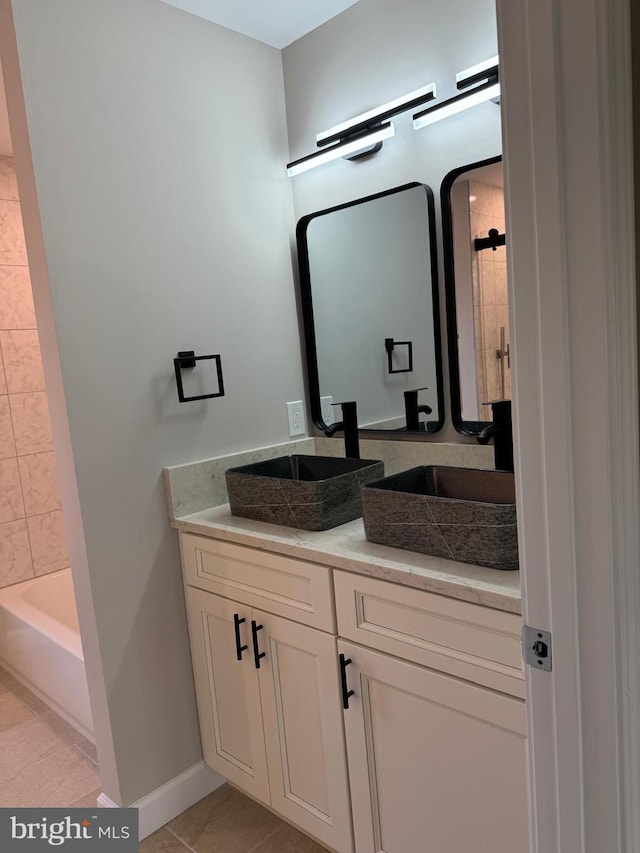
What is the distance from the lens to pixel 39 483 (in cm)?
329

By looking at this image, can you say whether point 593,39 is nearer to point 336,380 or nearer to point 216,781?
point 336,380

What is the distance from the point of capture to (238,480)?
1.85 metres

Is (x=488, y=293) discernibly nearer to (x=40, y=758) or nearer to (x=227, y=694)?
(x=227, y=694)

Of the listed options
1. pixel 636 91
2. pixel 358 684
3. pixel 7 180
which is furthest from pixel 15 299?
pixel 636 91

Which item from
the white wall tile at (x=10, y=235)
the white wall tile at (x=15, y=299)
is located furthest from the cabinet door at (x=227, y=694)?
the white wall tile at (x=10, y=235)

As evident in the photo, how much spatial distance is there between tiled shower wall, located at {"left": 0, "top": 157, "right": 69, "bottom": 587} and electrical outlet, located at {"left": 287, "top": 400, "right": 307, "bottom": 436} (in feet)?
5.47

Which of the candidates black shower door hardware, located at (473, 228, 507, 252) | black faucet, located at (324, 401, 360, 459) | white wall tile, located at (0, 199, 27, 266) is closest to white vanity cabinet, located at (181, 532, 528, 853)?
black faucet, located at (324, 401, 360, 459)

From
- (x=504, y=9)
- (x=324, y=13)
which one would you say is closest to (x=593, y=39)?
(x=504, y=9)

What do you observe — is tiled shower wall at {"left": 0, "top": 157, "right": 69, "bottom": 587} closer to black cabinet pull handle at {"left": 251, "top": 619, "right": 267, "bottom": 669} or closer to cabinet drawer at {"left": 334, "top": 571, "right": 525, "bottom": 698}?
black cabinet pull handle at {"left": 251, "top": 619, "right": 267, "bottom": 669}

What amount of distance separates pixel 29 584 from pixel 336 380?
6.60 feet

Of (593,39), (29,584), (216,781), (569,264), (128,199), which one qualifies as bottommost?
(216,781)

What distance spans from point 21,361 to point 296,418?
172cm

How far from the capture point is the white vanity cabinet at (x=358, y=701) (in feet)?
4.18

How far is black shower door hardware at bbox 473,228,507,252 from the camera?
1.76m
